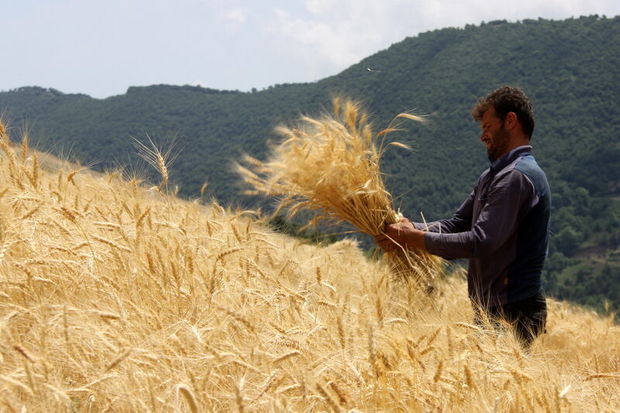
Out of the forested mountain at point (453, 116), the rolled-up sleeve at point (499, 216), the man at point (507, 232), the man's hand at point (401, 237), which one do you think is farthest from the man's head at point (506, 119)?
the forested mountain at point (453, 116)

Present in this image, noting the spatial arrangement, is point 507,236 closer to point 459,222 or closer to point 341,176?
point 459,222

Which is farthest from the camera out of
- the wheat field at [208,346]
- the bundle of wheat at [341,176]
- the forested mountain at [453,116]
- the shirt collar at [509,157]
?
the forested mountain at [453,116]

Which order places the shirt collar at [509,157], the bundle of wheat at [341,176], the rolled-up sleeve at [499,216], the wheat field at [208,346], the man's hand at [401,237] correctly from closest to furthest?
the wheat field at [208,346]
the rolled-up sleeve at [499,216]
the shirt collar at [509,157]
the man's hand at [401,237]
the bundle of wheat at [341,176]

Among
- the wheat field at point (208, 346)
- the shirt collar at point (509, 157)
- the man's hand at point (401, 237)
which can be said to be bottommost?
the wheat field at point (208, 346)

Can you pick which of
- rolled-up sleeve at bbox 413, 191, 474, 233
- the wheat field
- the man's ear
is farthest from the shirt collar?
the wheat field

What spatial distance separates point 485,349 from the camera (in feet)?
6.18

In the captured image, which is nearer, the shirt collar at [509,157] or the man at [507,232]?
the man at [507,232]

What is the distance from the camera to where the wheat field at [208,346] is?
4.91 ft

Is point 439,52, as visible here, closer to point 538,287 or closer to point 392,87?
point 392,87

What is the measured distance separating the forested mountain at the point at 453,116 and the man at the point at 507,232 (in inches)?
1130

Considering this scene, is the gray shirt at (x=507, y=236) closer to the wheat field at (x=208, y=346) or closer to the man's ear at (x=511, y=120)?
the man's ear at (x=511, y=120)

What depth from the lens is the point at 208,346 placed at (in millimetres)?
1554

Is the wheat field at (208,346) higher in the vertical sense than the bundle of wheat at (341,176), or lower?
lower

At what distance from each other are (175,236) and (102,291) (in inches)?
25.5
